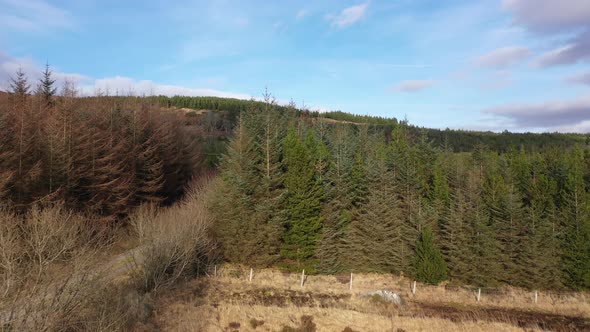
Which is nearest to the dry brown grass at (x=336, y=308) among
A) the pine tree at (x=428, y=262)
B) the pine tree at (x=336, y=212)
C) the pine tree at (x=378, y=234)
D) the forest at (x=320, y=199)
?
the pine tree at (x=428, y=262)

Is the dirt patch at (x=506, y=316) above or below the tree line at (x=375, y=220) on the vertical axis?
below

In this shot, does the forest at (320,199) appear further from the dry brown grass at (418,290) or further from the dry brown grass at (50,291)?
the dry brown grass at (50,291)

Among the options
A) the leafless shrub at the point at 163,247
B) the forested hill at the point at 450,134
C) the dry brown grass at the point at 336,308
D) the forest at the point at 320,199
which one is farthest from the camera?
the forested hill at the point at 450,134

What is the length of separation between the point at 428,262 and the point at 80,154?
27323 millimetres

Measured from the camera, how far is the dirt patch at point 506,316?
2053cm

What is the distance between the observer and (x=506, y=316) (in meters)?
22.8

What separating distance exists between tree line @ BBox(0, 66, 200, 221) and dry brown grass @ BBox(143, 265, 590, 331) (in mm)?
10577

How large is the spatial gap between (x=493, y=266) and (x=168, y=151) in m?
34.5

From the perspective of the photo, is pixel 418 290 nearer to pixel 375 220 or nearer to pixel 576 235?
pixel 375 220

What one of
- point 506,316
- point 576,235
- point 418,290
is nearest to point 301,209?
point 418,290

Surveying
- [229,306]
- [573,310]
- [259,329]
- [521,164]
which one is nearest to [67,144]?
[229,306]

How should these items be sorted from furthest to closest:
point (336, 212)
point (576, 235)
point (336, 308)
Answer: point (336, 212) < point (576, 235) < point (336, 308)

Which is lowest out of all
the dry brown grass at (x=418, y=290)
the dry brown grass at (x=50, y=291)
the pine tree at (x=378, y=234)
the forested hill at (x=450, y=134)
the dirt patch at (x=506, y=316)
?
the dry brown grass at (x=418, y=290)

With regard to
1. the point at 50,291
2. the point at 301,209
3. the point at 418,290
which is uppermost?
the point at 50,291
